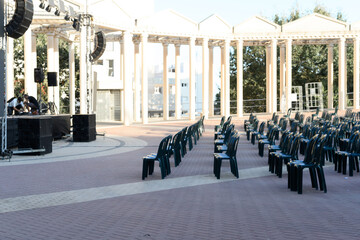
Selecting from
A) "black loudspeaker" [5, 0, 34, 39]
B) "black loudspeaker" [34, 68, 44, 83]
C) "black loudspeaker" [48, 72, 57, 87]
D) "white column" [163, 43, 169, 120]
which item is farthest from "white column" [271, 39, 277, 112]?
"black loudspeaker" [5, 0, 34, 39]

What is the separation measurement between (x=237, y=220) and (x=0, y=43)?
35.0 ft

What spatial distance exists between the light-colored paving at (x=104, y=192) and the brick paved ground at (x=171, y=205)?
0.06 feet

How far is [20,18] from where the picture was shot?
517 inches

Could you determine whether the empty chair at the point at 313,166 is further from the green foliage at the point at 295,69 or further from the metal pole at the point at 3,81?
the green foliage at the point at 295,69

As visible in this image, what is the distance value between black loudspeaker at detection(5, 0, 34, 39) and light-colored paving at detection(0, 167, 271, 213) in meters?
6.78

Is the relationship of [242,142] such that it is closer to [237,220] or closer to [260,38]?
[237,220]

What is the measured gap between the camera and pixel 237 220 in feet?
20.7

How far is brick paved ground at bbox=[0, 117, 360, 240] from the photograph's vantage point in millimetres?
5770

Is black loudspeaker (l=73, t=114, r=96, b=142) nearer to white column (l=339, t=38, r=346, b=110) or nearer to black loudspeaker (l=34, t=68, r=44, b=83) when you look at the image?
black loudspeaker (l=34, t=68, r=44, b=83)

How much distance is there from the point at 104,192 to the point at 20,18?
23.6 ft

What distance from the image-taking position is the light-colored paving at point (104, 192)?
7.49 m

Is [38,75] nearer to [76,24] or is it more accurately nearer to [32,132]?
[76,24]

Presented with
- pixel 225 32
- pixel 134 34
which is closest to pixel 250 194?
pixel 134 34

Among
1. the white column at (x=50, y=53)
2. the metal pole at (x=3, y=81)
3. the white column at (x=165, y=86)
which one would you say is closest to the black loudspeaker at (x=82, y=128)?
the metal pole at (x=3, y=81)
